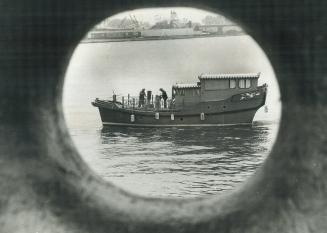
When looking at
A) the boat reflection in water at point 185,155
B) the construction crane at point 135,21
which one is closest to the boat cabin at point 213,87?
the boat reflection in water at point 185,155

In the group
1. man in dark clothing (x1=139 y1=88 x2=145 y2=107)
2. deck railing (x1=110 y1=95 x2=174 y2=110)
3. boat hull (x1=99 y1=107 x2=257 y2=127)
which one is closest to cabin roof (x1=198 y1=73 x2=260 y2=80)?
boat hull (x1=99 y1=107 x2=257 y2=127)

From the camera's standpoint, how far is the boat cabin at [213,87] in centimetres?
435

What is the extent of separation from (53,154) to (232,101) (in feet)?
6.73

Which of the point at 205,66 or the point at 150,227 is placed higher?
the point at 205,66

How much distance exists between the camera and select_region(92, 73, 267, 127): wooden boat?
4.65 m

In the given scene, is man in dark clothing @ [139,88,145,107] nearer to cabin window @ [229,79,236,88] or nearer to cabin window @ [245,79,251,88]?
cabin window @ [229,79,236,88]

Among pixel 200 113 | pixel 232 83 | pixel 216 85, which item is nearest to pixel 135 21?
→ pixel 216 85

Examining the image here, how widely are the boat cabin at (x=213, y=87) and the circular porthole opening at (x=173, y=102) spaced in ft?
0.05

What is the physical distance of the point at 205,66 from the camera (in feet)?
14.8

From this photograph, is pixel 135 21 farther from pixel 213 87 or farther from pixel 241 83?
pixel 241 83

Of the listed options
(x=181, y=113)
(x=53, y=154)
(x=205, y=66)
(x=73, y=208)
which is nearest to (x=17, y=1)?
(x=53, y=154)

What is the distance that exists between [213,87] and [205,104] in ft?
3.25

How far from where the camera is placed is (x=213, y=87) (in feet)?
15.2

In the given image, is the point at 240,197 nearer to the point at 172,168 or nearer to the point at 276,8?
the point at 276,8
